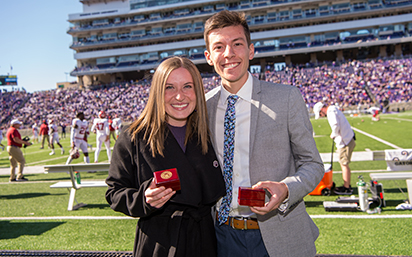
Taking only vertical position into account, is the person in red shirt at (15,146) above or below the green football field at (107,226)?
above

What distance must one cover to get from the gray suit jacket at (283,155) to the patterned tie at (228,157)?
0.13 m

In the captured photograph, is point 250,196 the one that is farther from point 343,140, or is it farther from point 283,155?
point 343,140

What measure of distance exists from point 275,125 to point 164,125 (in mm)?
691

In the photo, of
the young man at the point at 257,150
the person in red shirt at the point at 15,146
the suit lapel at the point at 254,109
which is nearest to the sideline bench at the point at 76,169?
the person in red shirt at the point at 15,146

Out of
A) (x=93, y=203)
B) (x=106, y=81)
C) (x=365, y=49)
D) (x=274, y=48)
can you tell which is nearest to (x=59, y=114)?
(x=106, y=81)

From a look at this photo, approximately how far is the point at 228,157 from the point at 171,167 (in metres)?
0.37

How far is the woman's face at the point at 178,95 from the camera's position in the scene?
1.91 meters

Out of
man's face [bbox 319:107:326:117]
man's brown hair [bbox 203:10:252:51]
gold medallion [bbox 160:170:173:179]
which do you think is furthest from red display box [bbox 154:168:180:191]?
man's face [bbox 319:107:326:117]

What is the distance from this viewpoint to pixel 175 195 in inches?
70.6

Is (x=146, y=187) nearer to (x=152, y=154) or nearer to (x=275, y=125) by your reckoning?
(x=152, y=154)

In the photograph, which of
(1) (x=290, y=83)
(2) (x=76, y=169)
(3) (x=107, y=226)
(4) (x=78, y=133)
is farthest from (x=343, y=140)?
(1) (x=290, y=83)

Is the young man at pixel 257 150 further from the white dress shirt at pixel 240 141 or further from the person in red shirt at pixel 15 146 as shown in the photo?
the person in red shirt at pixel 15 146

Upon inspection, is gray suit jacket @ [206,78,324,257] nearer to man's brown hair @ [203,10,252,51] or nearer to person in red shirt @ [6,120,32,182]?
man's brown hair @ [203,10,252,51]

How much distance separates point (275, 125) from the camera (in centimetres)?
187
